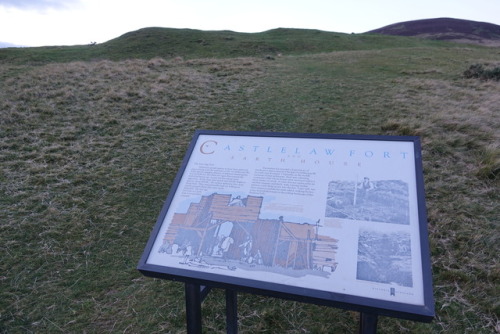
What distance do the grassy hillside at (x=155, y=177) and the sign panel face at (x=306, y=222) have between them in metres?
1.33

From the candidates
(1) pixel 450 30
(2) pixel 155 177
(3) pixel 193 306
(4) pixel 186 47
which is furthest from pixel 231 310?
(1) pixel 450 30

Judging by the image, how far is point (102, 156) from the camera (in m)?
6.34

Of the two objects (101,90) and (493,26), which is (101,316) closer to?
(101,90)

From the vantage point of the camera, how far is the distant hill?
4403 centimetres

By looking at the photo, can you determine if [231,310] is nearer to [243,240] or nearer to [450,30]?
[243,240]

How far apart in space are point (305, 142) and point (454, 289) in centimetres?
208

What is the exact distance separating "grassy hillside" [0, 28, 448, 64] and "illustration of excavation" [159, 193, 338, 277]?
21.5m

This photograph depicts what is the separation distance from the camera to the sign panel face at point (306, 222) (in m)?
1.95

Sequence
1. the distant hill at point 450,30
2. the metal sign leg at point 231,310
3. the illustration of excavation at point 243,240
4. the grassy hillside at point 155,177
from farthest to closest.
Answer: the distant hill at point 450,30 → the grassy hillside at point 155,177 → the metal sign leg at point 231,310 → the illustration of excavation at point 243,240

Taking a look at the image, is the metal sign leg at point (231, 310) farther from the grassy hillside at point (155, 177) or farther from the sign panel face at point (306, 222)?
the sign panel face at point (306, 222)

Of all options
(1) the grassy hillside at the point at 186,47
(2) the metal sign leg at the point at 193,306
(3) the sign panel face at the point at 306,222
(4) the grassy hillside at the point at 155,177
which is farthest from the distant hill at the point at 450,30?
(2) the metal sign leg at the point at 193,306

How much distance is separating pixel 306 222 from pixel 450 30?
2208 inches

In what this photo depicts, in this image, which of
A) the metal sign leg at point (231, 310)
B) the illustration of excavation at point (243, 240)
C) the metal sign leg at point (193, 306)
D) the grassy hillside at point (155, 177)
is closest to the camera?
the illustration of excavation at point (243, 240)

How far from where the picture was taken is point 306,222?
2223 mm
